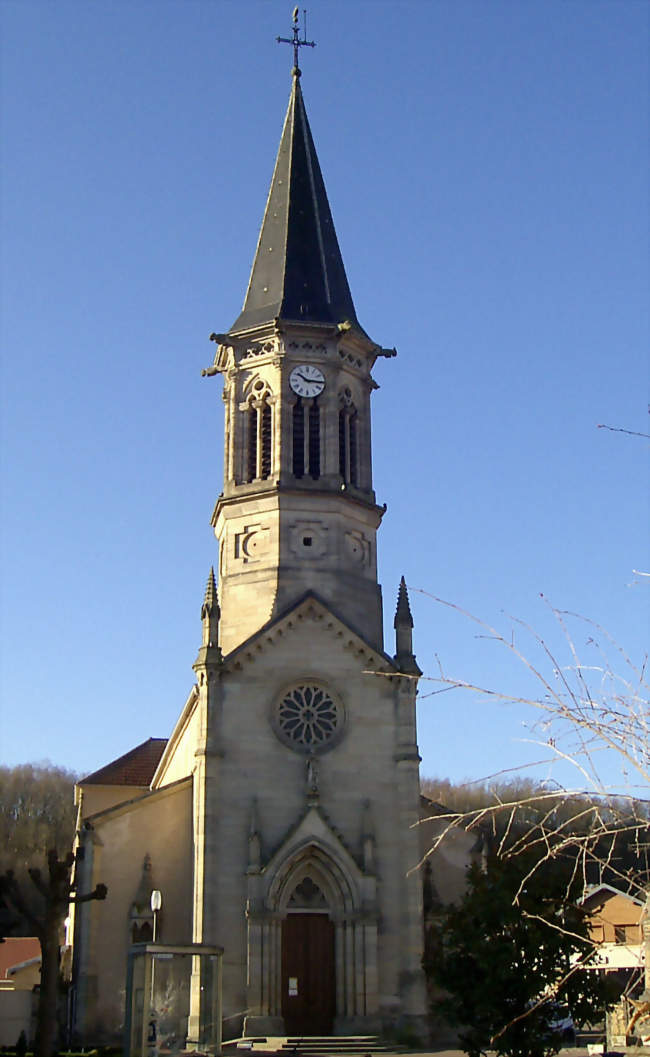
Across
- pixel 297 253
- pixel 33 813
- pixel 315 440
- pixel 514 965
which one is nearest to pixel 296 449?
pixel 315 440

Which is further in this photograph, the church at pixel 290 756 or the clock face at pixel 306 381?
the clock face at pixel 306 381

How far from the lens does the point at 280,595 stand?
37750 mm

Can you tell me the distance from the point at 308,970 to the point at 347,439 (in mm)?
16599

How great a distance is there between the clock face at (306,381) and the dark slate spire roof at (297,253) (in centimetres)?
176

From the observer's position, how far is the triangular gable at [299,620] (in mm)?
35969

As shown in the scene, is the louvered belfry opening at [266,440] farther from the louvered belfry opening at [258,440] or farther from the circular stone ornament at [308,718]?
the circular stone ornament at [308,718]

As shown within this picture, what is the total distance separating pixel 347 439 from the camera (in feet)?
132

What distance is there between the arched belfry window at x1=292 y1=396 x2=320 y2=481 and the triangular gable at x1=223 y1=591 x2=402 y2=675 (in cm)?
464

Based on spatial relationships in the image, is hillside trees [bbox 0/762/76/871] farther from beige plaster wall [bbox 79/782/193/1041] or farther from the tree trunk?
the tree trunk

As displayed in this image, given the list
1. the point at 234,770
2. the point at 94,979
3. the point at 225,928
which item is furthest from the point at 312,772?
the point at 94,979

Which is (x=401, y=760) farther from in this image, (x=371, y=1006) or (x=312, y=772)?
(x=371, y=1006)

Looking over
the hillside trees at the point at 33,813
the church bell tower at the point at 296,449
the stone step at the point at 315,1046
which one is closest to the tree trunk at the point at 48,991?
the stone step at the point at 315,1046

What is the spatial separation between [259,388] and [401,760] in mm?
13173

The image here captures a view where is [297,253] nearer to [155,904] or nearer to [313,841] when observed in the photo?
[313,841]
